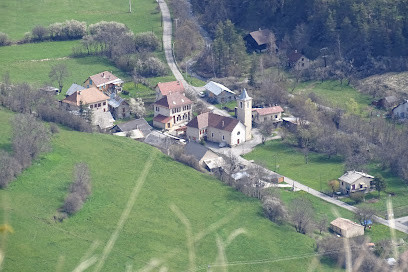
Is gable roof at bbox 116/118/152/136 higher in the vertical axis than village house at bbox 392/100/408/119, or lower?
lower

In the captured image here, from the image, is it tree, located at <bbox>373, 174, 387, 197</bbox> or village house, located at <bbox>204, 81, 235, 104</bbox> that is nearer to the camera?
tree, located at <bbox>373, 174, 387, 197</bbox>

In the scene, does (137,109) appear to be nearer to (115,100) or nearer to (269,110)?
(115,100)

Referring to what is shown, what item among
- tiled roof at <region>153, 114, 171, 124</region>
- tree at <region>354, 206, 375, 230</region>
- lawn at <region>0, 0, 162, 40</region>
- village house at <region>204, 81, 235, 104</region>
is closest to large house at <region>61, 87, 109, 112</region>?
tiled roof at <region>153, 114, 171, 124</region>

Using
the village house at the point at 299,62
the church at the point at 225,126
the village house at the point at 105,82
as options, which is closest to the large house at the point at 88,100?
the village house at the point at 105,82

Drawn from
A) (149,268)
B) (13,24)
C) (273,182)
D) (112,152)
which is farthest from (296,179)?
(13,24)

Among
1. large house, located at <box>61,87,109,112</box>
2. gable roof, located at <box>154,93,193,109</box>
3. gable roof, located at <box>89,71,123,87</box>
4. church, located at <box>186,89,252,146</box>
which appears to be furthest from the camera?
gable roof, located at <box>89,71,123,87</box>

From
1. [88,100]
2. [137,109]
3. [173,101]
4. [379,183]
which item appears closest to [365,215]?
[379,183]

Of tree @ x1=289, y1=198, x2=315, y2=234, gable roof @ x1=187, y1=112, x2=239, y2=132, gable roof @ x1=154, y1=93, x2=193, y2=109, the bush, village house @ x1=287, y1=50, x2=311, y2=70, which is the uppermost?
the bush

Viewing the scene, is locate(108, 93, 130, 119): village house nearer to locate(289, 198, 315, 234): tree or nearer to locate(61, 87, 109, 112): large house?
locate(61, 87, 109, 112): large house
